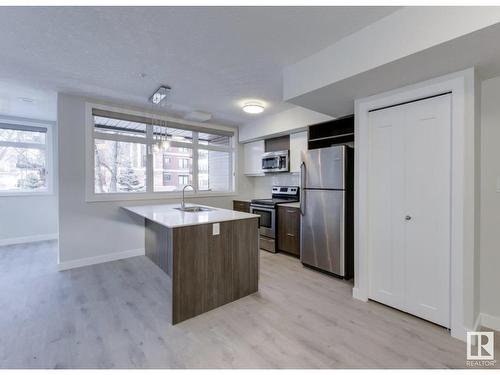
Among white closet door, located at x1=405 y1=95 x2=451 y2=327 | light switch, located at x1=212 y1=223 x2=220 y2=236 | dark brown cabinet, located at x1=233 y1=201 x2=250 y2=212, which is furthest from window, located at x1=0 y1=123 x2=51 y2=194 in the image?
white closet door, located at x1=405 y1=95 x2=451 y2=327

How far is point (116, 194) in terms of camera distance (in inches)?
157

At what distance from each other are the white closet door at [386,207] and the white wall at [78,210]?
12.4ft

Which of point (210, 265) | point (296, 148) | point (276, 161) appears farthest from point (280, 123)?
point (210, 265)

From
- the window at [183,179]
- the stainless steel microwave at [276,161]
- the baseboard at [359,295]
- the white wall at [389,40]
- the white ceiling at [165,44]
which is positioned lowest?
the baseboard at [359,295]

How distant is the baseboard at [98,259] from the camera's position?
Result: 3545mm

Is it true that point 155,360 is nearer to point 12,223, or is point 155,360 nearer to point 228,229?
point 228,229

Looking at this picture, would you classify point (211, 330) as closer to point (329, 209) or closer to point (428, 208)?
point (329, 209)

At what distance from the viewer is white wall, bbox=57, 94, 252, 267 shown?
3520 mm

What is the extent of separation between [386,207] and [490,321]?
1282 millimetres

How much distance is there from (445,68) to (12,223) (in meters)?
7.24

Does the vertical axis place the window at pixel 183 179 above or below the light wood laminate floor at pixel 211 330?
above

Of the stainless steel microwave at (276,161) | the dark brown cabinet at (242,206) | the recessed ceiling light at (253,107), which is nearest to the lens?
the recessed ceiling light at (253,107)

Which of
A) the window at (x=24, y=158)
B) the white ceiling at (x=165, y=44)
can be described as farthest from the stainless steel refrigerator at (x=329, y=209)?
the window at (x=24, y=158)

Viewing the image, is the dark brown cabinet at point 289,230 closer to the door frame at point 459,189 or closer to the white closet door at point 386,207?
the white closet door at point 386,207
